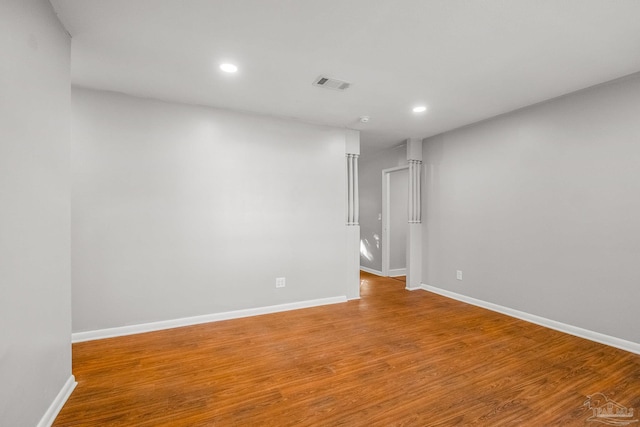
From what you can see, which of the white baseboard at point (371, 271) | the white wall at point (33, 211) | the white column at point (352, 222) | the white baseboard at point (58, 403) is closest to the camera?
the white wall at point (33, 211)

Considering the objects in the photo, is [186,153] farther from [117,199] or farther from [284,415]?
[284,415]

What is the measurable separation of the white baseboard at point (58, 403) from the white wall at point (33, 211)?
0.05m

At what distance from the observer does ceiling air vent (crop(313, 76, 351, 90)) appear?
284 centimetres

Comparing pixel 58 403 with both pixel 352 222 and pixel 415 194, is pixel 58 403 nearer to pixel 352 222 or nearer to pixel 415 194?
pixel 352 222

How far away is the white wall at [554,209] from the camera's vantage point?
278 cm

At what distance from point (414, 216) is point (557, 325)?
2398 mm

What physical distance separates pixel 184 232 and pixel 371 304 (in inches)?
107

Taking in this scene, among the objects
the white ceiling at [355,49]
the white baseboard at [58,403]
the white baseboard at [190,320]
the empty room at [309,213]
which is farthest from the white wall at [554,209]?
the white baseboard at [58,403]

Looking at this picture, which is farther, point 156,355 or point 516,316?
point 516,316

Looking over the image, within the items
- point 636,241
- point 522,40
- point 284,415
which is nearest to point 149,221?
point 284,415

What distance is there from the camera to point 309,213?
13.6 feet

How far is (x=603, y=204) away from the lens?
291 centimetres
